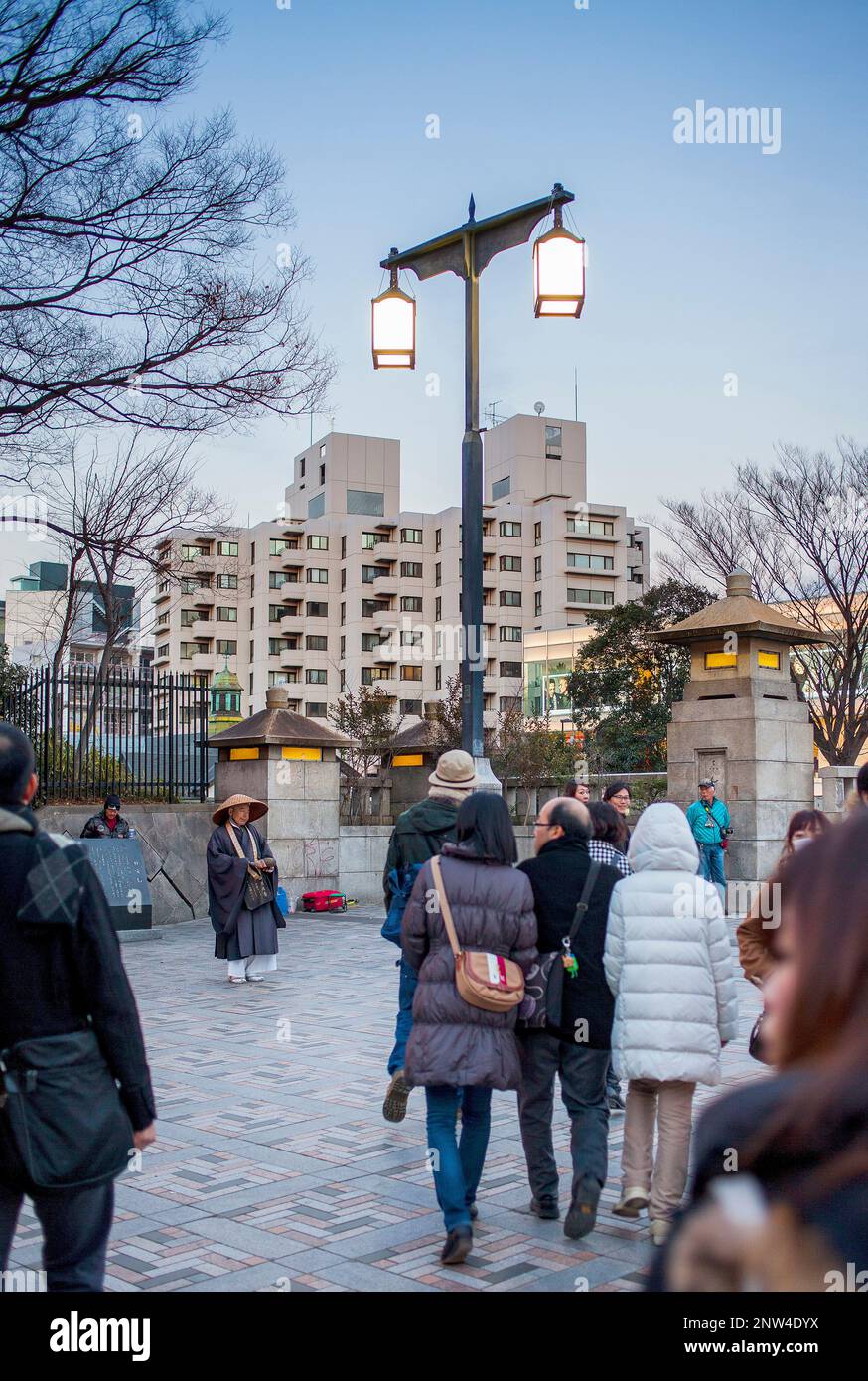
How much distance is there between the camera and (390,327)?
10.2 meters

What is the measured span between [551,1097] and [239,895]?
699 centimetres

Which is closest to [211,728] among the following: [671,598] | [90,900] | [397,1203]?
[671,598]

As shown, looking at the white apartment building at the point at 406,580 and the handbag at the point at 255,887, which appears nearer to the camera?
the handbag at the point at 255,887

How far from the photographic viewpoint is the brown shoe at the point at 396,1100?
6.48m

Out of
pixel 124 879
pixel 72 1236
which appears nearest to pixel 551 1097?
pixel 72 1236

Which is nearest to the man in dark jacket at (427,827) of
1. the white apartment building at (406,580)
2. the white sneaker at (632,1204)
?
the white sneaker at (632,1204)

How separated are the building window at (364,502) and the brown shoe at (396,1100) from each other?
73.8 meters

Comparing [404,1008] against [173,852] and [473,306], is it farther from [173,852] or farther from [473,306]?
[173,852]

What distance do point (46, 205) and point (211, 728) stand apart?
18.7 meters

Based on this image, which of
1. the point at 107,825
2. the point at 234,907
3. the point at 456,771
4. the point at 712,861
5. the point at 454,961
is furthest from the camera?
the point at 107,825

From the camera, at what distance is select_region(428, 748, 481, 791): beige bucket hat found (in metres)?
6.72

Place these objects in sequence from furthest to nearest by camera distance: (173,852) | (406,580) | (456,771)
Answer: (406,580), (173,852), (456,771)

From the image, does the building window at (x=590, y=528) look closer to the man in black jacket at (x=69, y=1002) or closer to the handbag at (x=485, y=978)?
the handbag at (x=485, y=978)

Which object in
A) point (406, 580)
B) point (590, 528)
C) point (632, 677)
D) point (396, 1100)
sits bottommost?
point (396, 1100)
